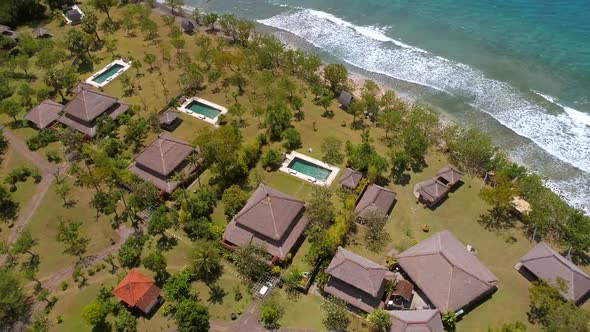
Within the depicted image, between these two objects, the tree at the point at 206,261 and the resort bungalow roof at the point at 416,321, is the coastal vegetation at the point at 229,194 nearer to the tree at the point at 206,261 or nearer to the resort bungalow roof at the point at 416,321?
the tree at the point at 206,261

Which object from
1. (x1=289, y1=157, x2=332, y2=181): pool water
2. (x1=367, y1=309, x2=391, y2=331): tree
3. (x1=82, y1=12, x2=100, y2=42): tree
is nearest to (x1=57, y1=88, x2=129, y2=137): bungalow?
(x1=82, y1=12, x2=100, y2=42): tree

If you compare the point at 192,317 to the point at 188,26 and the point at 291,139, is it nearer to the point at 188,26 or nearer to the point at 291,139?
the point at 291,139

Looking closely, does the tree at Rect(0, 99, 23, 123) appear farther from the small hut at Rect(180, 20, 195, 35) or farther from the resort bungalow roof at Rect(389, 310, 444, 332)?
the resort bungalow roof at Rect(389, 310, 444, 332)

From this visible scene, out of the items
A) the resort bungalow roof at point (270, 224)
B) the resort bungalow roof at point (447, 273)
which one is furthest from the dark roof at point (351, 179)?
the resort bungalow roof at point (447, 273)

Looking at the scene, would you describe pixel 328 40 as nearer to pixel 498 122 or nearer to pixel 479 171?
pixel 498 122

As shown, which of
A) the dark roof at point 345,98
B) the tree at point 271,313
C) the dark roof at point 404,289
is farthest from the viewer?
the dark roof at point 345,98

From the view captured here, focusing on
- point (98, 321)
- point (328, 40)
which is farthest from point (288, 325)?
point (328, 40)

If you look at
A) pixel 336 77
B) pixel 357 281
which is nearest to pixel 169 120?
pixel 336 77
